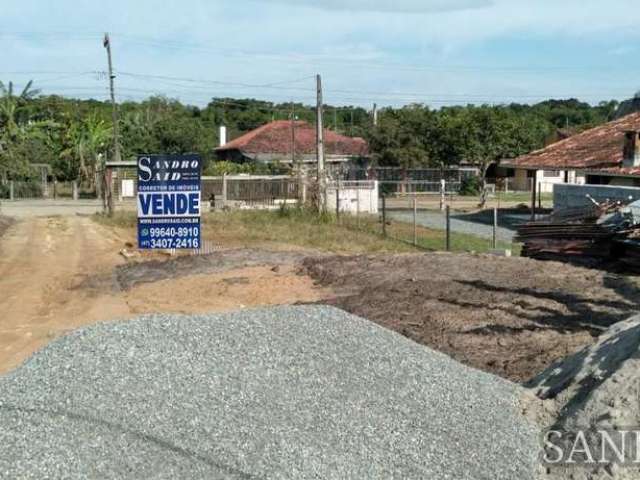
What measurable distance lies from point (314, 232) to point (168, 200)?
33.7 ft

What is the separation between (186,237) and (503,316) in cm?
929

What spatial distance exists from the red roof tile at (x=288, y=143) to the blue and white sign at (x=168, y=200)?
47411 mm

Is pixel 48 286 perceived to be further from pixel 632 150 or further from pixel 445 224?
pixel 632 150

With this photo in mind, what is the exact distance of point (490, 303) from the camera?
525 inches

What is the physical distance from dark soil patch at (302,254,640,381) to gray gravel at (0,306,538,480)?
246 centimetres

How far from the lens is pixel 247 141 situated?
71500 mm

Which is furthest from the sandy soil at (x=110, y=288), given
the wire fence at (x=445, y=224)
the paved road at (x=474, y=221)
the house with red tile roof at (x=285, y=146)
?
the house with red tile roof at (x=285, y=146)

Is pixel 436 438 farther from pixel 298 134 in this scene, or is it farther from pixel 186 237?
pixel 298 134

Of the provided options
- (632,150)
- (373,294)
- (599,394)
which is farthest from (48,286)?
(632,150)

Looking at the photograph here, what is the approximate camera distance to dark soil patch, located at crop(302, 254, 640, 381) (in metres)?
10.8

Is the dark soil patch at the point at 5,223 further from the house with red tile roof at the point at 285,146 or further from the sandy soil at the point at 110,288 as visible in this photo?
the house with red tile roof at the point at 285,146

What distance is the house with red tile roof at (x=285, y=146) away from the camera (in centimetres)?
6844

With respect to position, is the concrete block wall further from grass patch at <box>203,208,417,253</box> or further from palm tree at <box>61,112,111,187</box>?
palm tree at <box>61,112,111,187</box>

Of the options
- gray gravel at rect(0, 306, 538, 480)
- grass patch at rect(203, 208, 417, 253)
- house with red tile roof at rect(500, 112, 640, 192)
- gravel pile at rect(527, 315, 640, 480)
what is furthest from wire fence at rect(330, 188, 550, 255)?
gray gravel at rect(0, 306, 538, 480)
